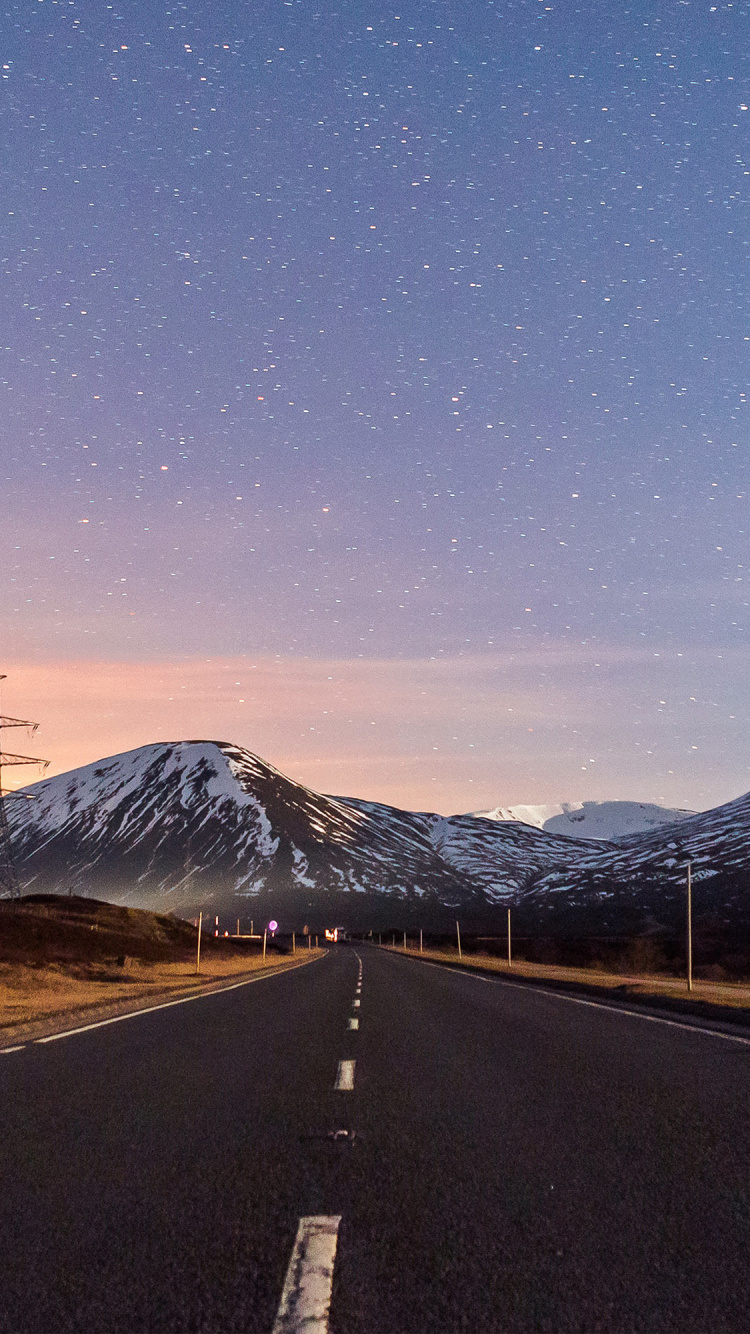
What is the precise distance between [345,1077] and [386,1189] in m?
4.75

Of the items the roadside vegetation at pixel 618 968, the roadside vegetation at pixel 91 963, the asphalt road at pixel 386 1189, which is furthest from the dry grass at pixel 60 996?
the roadside vegetation at pixel 618 968

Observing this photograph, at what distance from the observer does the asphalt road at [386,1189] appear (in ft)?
13.5

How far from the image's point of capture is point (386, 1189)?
589 centimetres

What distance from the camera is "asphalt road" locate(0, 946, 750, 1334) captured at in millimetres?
4129

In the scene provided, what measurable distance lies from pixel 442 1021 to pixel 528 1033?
2551mm

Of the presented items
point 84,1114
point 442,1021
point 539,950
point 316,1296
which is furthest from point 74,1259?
point 539,950

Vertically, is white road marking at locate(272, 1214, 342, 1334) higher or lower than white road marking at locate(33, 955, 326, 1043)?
higher

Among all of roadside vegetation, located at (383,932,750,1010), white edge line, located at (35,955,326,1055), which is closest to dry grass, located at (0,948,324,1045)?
white edge line, located at (35,955,326,1055)

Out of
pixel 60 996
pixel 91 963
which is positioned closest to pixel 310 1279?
pixel 60 996

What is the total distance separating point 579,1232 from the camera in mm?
5098

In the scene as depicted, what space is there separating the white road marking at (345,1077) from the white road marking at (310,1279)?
456 centimetres

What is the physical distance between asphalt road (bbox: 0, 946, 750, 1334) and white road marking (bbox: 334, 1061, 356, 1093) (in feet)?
0.34

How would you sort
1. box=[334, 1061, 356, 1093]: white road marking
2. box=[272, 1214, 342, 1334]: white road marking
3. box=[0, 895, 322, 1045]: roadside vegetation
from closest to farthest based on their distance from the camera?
1. box=[272, 1214, 342, 1334]: white road marking
2. box=[334, 1061, 356, 1093]: white road marking
3. box=[0, 895, 322, 1045]: roadside vegetation

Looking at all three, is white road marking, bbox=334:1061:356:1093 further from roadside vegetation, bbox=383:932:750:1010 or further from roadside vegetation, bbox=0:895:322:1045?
roadside vegetation, bbox=383:932:750:1010
